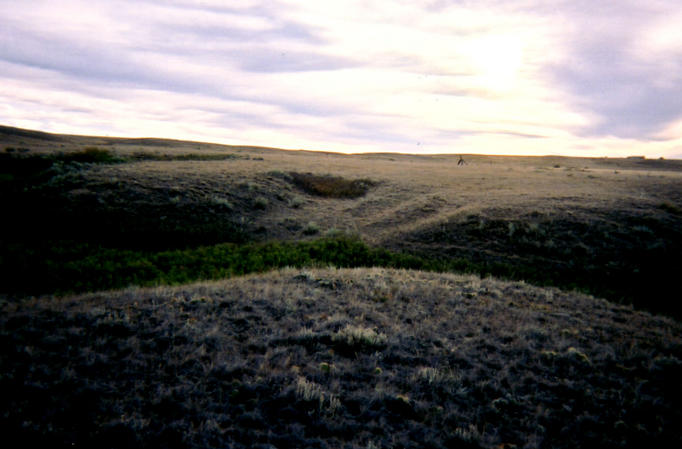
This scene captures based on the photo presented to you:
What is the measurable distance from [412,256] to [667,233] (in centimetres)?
1261

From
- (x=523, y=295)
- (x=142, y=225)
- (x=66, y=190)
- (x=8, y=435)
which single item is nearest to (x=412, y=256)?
(x=523, y=295)

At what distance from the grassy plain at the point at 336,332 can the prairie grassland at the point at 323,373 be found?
3cm

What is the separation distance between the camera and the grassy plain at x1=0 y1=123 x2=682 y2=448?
5211mm

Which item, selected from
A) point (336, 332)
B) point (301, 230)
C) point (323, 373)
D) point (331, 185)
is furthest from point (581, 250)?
point (331, 185)

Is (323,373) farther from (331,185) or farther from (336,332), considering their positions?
(331,185)

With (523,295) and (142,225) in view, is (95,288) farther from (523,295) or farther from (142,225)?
(523,295)

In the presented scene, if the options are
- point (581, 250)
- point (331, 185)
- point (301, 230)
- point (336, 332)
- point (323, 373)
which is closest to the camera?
point (323, 373)

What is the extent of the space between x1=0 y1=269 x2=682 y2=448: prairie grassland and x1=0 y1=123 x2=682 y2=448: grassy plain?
0.11 ft

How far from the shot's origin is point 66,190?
2114 centimetres

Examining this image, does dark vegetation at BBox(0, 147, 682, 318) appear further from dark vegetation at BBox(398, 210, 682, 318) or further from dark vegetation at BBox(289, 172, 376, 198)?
dark vegetation at BBox(289, 172, 376, 198)

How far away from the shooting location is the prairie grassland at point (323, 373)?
504 centimetres

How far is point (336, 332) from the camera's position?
7.96 meters

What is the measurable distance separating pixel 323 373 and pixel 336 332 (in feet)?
5.34

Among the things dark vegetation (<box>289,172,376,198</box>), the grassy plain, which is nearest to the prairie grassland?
the grassy plain
